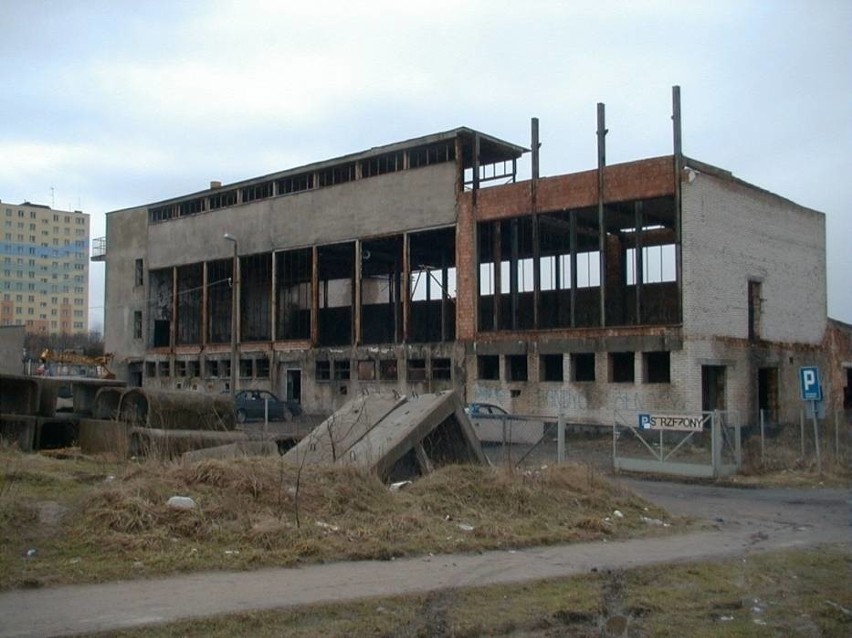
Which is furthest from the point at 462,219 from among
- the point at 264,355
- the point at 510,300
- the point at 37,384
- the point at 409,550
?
the point at 409,550

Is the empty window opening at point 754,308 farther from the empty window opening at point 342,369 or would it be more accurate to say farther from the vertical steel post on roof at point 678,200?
the empty window opening at point 342,369

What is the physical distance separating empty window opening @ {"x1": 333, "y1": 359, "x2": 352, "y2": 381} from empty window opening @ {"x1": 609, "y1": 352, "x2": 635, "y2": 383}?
15.3m

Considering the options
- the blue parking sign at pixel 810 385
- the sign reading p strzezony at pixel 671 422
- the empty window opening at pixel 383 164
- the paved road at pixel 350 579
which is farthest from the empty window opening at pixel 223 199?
the paved road at pixel 350 579

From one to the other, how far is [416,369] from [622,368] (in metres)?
10.9

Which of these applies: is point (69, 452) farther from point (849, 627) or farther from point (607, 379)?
point (607, 379)

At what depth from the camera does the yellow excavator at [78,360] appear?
52219 millimetres

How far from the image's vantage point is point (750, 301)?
3772 centimetres

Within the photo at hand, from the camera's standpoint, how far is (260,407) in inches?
1683

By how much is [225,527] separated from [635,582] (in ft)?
15.2

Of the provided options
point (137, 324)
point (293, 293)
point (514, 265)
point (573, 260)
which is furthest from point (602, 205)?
point (137, 324)

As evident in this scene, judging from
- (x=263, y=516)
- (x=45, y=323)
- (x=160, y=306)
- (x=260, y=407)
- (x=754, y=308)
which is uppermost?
(x=45, y=323)

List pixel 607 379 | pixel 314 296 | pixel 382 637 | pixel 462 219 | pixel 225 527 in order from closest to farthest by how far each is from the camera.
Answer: pixel 382 637
pixel 225 527
pixel 607 379
pixel 462 219
pixel 314 296

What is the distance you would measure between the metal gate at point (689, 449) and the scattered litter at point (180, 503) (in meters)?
14.0

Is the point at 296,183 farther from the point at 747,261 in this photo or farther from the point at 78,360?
the point at 747,261
